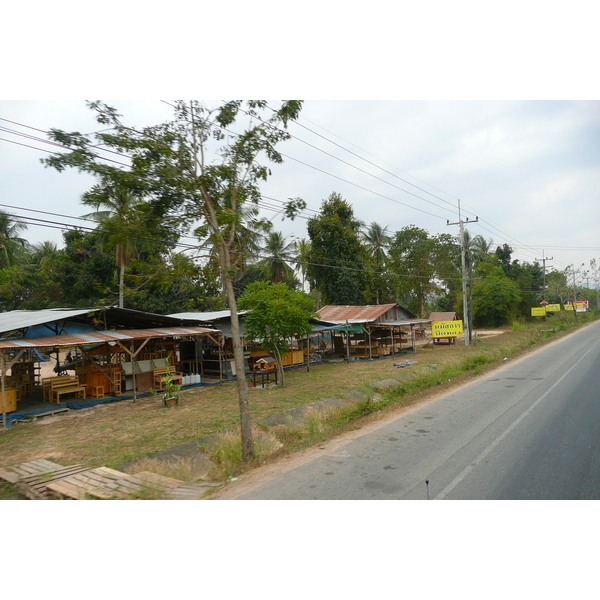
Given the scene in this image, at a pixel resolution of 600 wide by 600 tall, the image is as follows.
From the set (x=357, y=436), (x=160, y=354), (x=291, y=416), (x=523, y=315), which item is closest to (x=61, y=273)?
(x=160, y=354)

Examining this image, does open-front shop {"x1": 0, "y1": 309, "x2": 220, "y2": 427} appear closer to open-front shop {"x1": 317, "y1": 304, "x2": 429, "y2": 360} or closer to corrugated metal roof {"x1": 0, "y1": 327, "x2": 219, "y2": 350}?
corrugated metal roof {"x1": 0, "y1": 327, "x2": 219, "y2": 350}

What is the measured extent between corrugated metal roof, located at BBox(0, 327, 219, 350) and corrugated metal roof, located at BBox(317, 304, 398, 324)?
10.6 meters

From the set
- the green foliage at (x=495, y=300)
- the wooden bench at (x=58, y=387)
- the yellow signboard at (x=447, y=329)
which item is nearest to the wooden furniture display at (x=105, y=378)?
the wooden bench at (x=58, y=387)

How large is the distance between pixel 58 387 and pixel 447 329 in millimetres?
23201

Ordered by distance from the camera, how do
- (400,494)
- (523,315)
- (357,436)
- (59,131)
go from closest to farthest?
(400,494), (59,131), (357,436), (523,315)

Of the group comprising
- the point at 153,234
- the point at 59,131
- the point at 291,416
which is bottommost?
the point at 291,416

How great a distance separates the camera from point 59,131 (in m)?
7.47

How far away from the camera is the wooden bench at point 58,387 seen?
15.6 m

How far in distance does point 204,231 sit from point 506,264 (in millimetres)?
61594

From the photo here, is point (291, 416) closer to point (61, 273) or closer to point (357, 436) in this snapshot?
point (357, 436)

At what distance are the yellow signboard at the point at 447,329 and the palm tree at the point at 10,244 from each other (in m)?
37.3

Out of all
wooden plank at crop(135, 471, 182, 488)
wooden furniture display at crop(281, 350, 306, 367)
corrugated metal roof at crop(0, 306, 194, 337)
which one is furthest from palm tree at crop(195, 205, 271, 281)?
wooden furniture display at crop(281, 350, 306, 367)

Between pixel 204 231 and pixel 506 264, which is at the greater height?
pixel 506 264

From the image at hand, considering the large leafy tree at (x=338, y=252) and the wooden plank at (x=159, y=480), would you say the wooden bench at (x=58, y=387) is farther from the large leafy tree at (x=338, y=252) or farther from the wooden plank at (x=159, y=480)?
the large leafy tree at (x=338, y=252)
